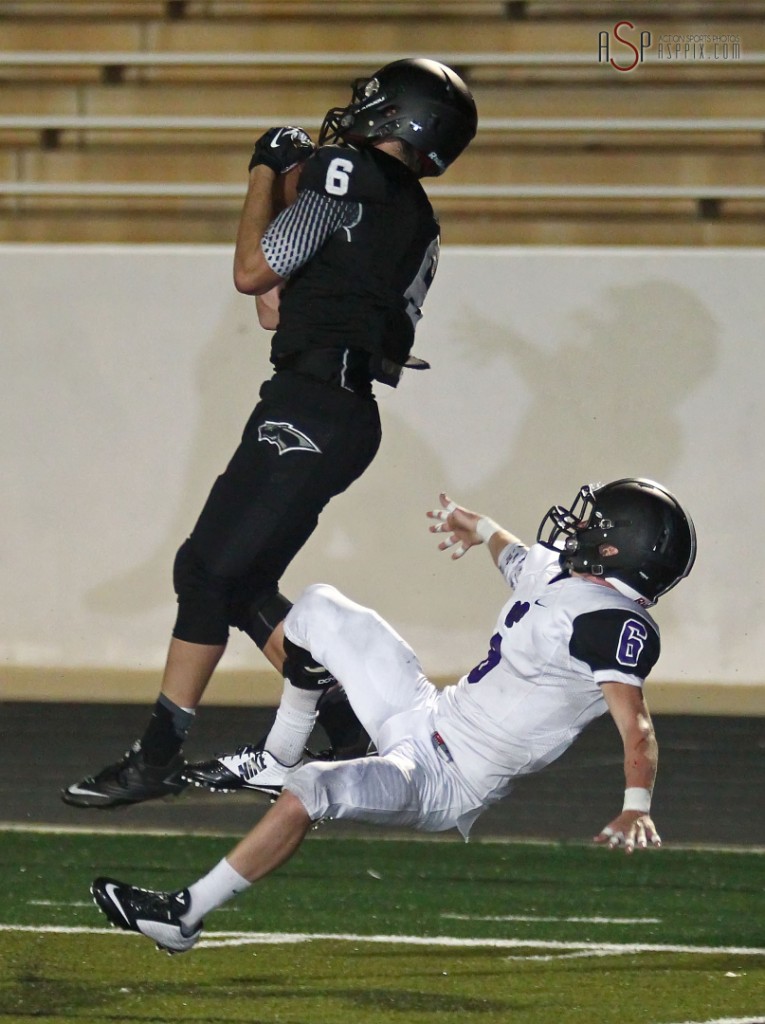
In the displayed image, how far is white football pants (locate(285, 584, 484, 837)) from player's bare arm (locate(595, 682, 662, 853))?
437 millimetres

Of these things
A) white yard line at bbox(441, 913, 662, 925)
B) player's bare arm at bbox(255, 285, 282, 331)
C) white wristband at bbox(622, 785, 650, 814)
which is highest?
player's bare arm at bbox(255, 285, 282, 331)

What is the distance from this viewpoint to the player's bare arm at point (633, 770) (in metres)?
2.93

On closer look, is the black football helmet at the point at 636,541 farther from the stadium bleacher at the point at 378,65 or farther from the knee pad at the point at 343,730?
the stadium bleacher at the point at 378,65

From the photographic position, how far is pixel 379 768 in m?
3.30

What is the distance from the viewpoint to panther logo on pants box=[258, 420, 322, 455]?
380cm

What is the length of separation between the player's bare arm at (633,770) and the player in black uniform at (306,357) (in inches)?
37.2

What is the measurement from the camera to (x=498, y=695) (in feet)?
11.4

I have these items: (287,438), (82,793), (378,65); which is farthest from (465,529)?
(378,65)

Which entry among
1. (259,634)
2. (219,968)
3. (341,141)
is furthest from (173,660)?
(341,141)

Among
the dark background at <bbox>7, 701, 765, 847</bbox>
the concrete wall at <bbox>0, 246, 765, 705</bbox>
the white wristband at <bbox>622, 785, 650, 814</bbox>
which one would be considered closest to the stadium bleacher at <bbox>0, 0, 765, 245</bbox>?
the concrete wall at <bbox>0, 246, 765, 705</bbox>

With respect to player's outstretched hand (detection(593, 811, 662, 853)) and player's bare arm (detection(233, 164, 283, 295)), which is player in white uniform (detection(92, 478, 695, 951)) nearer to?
player's outstretched hand (detection(593, 811, 662, 853))

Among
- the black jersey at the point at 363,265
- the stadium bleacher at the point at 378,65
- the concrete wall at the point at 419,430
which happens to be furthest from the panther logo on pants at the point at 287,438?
the stadium bleacher at the point at 378,65

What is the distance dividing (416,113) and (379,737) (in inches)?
57.0

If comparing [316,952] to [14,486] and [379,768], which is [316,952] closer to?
[379,768]
